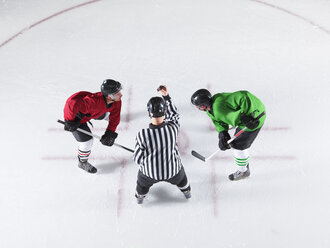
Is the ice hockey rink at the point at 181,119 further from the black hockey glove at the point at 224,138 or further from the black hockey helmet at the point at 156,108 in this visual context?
the black hockey helmet at the point at 156,108

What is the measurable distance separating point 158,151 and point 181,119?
4.26ft

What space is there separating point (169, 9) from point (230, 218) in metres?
2.88

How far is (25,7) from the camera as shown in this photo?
485 centimetres

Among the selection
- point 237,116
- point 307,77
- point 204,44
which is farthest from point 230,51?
point 237,116

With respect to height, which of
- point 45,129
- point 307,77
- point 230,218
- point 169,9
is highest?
point 169,9

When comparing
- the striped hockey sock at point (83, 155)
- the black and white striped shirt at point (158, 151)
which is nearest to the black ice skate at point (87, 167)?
the striped hockey sock at point (83, 155)

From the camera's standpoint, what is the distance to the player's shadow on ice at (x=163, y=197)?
3.05 metres

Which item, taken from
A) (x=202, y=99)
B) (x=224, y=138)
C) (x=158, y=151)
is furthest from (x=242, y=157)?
(x=158, y=151)

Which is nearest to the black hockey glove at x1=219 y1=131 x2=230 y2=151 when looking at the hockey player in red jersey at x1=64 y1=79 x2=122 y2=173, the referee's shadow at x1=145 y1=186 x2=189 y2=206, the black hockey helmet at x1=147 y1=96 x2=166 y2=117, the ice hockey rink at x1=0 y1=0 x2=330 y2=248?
the ice hockey rink at x1=0 y1=0 x2=330 y2=248

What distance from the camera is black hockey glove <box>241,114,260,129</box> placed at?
99.2 inches

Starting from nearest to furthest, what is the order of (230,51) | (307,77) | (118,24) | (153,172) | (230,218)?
(153,172) < (230,218) < (307,77) < (230,51) < (118,24)

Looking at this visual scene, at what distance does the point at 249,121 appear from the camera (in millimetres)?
2520

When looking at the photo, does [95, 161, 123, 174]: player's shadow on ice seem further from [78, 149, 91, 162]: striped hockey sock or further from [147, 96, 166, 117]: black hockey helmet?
[147, 96, 166, 117]: black hockey helmet

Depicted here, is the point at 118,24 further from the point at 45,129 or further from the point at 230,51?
the point at 45,129
